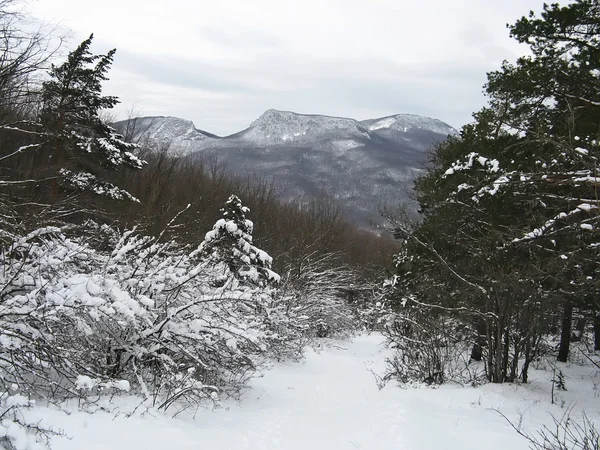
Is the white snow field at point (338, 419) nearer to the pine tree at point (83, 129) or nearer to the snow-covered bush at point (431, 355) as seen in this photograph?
the snow-covered bush at point (431, 355)

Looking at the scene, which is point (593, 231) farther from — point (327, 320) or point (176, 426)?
point (327, 320)

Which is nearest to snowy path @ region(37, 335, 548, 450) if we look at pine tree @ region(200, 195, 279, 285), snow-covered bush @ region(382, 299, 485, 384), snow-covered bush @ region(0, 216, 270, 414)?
snow-covered bush @ region(0, 216, 270, 414)

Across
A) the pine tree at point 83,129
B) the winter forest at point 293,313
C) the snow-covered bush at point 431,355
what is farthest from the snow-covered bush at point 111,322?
the pine tree at point 83,129

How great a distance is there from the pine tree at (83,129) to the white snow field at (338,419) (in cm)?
1039

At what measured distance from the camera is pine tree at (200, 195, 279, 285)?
14.0 metres

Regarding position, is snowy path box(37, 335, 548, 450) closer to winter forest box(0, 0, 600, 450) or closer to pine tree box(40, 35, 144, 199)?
winter forest box(0, 0, 600, 450)

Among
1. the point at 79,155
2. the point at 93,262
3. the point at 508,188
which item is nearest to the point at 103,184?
the point at 79,155

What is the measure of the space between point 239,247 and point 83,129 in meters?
7.73

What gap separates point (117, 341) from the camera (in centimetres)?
664

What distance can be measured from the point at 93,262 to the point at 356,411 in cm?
530

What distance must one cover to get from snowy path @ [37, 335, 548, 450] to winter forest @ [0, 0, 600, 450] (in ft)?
0.15

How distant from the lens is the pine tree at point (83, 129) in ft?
51.7

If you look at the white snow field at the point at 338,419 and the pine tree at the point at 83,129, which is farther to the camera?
the pine tree at the point at 83,129

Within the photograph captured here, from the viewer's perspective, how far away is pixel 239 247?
14547mm
